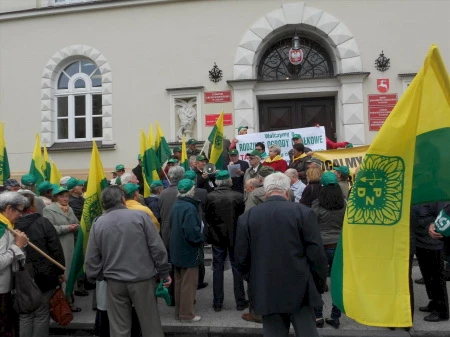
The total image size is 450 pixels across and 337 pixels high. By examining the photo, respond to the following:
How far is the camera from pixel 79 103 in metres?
14.7

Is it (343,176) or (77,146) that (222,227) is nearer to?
(343,176)

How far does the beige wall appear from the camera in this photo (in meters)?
12.6

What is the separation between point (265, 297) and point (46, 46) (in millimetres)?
12810

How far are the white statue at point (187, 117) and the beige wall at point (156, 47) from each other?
31 centimetres

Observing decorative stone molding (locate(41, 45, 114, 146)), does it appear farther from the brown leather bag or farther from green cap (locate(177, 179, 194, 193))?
the brown leather bag

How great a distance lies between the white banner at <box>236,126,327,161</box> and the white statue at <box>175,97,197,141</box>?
2841 mm

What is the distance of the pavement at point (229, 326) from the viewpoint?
561cm

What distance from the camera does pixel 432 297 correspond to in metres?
5.99

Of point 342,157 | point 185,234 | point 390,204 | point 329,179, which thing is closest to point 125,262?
point 185,234

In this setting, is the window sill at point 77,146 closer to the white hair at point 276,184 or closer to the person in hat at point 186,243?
the person in hat at point 186,243

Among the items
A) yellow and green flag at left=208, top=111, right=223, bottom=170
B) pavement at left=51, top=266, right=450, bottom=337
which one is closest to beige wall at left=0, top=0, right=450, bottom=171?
yellow and green flag at left=208, top=111, right=223, bottom=170

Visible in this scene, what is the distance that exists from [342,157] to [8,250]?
6082 millimetres

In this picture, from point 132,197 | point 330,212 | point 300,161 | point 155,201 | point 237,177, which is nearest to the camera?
point 132,197

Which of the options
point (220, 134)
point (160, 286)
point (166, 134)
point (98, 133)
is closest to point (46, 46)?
point (98, 133)
